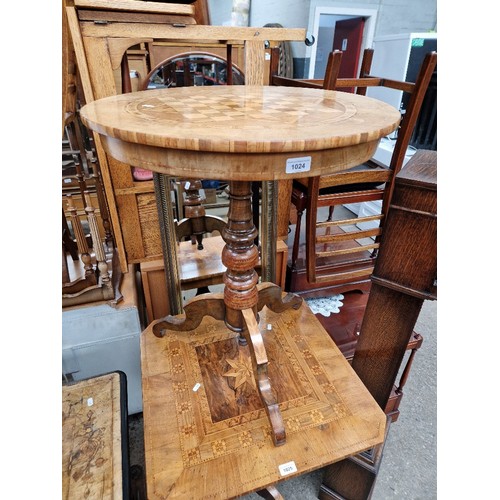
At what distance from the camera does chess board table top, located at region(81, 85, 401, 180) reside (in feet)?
2.03

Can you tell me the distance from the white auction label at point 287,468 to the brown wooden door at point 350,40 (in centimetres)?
552

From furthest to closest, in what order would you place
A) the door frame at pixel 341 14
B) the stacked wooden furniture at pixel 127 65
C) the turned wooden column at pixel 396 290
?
1. the door frame at pixel 341 14
2. the stacked wooden furniture at pixel 127 65
3. the turned wooden column at pixel 396 290

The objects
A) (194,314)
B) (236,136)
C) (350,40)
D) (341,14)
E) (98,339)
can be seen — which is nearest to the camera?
(236,136)

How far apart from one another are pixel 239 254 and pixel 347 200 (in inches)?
26.4

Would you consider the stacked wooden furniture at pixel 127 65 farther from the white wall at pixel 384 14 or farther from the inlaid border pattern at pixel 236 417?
the white wall at pixel 384 14

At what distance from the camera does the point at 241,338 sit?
1.30 metres

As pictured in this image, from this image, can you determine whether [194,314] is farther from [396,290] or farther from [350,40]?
[350,40]

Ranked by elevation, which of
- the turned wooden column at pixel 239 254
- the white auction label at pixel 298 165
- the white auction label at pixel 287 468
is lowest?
the white auction label at pixel 287 468

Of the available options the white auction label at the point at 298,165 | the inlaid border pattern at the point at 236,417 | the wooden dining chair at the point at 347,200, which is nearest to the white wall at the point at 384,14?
the wooden dining chair at the point at 347,200

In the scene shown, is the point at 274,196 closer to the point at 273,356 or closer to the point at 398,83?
the point at 273,356

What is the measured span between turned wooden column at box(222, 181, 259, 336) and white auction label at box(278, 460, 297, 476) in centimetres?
44

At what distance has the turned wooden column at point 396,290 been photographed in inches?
32.8

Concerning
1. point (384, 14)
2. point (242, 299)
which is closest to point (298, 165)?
point (242, 299)

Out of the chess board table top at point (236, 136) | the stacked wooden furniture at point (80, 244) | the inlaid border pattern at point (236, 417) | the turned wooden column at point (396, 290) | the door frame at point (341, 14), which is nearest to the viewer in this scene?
the chess board table top at point (236, 136)
